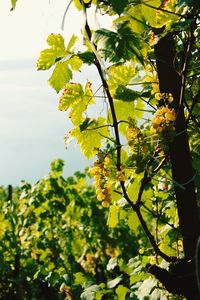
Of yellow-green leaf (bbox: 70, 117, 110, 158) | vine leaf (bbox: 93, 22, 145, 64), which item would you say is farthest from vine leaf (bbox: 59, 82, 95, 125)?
vine leaf (bbox: 93, 22, 145, 64)

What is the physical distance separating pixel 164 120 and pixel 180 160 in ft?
0.52

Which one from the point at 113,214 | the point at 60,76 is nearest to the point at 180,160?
the point at 60,76

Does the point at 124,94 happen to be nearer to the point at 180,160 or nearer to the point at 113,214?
the point at 180,160

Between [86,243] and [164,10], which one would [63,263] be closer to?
[86,243]

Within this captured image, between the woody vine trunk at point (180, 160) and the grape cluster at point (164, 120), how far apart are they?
1.3 inches

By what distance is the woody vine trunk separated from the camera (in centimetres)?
154

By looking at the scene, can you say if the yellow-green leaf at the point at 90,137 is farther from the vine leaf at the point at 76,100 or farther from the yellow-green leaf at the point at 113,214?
the yellow-green leaf at the point at 113,214

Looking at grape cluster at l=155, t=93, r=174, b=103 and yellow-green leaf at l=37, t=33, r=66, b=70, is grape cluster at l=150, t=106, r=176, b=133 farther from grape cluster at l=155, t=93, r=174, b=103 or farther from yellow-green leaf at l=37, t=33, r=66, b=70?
yellow-green leaf at l=37, t=33, r=66, b=70

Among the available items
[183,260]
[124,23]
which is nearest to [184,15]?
[124,23]

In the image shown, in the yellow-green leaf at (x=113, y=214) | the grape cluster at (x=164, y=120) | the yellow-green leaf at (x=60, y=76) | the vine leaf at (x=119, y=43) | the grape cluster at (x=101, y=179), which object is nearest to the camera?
the vine leaf at (x=119, y=43)

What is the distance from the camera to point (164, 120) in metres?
1.54

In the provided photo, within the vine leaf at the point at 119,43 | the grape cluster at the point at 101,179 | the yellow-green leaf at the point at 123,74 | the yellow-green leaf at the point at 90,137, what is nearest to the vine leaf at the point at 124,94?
the yellow-green leaf at the point at 123,74

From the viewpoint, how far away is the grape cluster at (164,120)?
1.52m

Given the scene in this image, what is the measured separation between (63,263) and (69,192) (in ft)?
4.62
